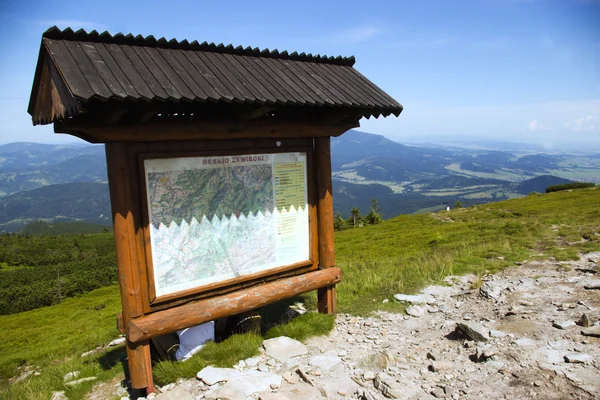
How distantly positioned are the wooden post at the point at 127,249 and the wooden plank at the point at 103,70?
0.92 metres

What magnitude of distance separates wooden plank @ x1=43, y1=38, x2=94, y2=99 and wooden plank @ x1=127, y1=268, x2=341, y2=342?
330cm

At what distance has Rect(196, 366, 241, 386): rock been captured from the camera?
5.96m

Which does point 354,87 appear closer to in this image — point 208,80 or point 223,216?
point 208,80

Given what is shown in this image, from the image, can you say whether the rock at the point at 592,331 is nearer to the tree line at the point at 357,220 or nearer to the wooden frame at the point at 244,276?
the wooden frame at the point at 244,276

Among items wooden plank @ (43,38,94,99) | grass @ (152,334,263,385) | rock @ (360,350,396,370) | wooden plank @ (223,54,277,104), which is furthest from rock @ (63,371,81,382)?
wooden plank @ (223,54,277,104)

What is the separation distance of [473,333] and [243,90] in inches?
204

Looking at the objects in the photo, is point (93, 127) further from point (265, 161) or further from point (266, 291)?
point (266, 291)

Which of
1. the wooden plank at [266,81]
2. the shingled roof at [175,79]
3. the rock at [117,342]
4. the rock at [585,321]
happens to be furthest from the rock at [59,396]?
the rock at [585,321]

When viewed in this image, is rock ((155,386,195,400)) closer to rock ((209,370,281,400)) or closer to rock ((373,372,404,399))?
rock ((209,370,281,400))

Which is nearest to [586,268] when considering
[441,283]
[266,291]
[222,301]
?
[441,283]

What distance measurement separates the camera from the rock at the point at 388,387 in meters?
5.39

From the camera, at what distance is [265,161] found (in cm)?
735

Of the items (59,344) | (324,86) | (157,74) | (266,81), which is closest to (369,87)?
(324,86)

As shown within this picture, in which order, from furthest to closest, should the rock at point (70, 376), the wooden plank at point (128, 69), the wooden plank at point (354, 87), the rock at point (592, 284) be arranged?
the rock at point (592, 284) → the rock at point (70, 376) → the wooden plank at point (354, 87) → the wooden plank at point (128, 69)
